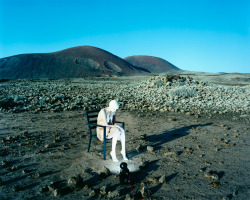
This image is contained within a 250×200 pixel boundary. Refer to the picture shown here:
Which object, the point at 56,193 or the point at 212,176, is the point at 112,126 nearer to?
the point at 56,193

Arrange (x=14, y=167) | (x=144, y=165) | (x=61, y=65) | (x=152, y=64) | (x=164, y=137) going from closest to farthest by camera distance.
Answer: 1. (x=14, y=167)
2. (x=144, y=165)
3. (x=164, y=137)
4. (x=61, y=65)
5. (x=152, y=64)

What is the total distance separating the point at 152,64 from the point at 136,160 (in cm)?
13990

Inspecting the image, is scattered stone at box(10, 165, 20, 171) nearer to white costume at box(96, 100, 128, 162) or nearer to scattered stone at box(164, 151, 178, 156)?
white costume at box(96, 100, 128, 162)

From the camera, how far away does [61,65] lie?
78.8m

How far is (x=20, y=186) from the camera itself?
3648 mm

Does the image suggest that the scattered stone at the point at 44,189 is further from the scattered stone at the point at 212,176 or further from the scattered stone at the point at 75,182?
the scattered stone at the point at 212,176

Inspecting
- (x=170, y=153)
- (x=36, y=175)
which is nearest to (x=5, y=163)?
(x=36, y=175)

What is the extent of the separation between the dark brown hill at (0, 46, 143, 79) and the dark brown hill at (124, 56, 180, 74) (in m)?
43.0

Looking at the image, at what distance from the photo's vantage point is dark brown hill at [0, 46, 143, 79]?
229ft

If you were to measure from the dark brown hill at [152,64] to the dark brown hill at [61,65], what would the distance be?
43047 millimetres

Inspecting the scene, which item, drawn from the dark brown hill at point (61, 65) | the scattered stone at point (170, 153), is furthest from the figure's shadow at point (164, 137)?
the dark brown hill at point (61, 65)

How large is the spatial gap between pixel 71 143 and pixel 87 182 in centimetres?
244

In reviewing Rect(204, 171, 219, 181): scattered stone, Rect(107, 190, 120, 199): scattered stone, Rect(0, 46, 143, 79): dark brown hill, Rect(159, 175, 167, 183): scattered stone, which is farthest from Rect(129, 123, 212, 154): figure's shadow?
Rect(0, 46, 143, 79): dark brown hill

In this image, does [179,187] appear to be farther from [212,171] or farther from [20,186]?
[20,186]
